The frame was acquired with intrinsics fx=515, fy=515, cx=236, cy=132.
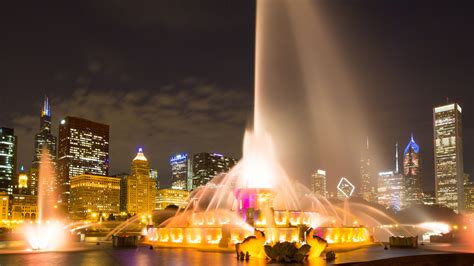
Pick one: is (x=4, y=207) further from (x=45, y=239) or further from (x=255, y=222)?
(x=255, y=222)

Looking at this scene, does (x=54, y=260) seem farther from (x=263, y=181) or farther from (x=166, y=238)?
(x=263, y=181)

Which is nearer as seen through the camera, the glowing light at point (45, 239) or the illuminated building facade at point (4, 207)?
the glowing light at point (45, 239)

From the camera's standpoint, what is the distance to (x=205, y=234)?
37.8 m

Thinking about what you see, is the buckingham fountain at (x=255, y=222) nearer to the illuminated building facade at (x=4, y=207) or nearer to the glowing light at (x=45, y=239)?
the glowing light at (x=45, y=239)

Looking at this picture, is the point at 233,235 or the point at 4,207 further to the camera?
the point at 4,207

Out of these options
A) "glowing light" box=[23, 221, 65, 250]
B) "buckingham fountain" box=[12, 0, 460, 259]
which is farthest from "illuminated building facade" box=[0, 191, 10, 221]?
"buckingham fountain" box=[12, 0, 460, 259]

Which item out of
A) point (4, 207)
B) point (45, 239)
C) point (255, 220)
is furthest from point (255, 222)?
point (4, 207)

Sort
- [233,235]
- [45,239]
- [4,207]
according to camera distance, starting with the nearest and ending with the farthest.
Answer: [233,235] < [45,239] < [4,207]

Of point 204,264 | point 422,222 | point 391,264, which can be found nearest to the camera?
point 391,264

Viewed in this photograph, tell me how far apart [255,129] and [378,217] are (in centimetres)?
9316

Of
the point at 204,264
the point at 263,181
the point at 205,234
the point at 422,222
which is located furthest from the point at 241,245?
the point at 422,222

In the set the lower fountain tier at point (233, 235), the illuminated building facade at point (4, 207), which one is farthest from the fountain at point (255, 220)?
the illuminated building facade at point (4, 207)

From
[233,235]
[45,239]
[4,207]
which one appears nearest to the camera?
[233,235]

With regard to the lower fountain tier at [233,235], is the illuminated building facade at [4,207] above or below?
below
